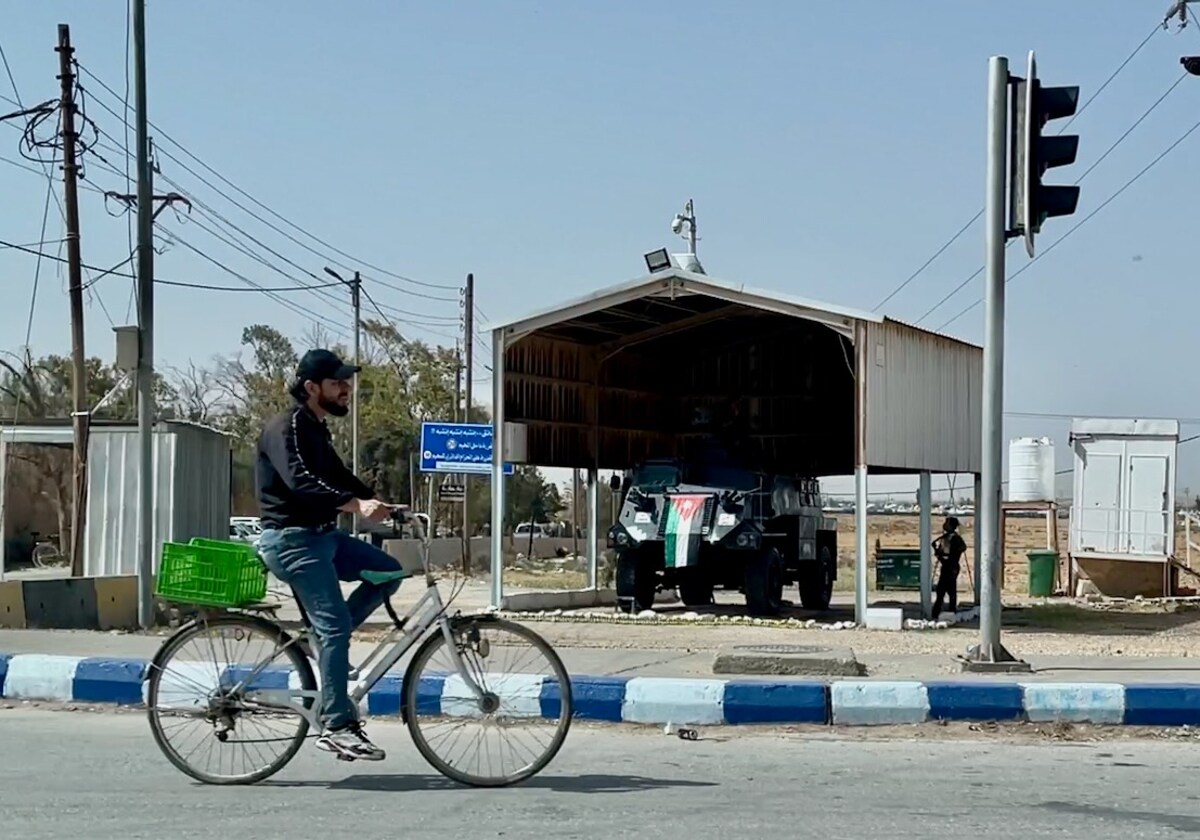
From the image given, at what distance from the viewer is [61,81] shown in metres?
24.6

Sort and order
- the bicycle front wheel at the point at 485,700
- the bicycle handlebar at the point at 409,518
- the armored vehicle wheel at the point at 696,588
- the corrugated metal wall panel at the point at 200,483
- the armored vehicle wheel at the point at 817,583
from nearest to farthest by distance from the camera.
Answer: the bicycle handlebar at the point at 409,518
the bicycle front wheel at the point at 485,700
the corrugated metal wall panel at the point at 200,483
the armored vehicle wheel at the point at 696,588
the armored vehicle wheel at the point at 817,583

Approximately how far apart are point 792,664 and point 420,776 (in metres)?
4.24

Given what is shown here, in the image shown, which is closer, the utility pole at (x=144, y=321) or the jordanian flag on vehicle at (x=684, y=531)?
the utility pole at (x=144, y=321)

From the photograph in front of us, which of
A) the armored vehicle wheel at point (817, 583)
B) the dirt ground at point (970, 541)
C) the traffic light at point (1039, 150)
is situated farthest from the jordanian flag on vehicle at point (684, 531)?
the traffic light at point (1039, 150)

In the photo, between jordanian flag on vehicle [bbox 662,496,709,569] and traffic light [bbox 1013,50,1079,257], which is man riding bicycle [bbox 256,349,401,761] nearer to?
traffic light [bbox 1013,50,1079,257]

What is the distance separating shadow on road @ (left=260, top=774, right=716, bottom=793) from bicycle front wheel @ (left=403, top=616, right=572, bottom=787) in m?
0.13

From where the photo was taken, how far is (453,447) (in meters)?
30.6

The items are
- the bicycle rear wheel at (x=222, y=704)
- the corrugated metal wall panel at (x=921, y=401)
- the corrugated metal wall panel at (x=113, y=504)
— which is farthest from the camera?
the corrugated metal wall panel at (x=113, y=504)

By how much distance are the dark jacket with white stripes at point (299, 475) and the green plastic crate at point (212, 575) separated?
0.24m

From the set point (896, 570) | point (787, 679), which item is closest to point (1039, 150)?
point (787, 679)

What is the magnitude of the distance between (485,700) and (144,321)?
31.1 feet

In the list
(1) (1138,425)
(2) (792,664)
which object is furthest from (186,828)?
(1) (1138,425)

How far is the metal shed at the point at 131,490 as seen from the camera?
1936cm

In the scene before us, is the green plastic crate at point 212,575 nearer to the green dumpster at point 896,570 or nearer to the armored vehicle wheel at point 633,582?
the armored vehicle wheel at point 633,582
